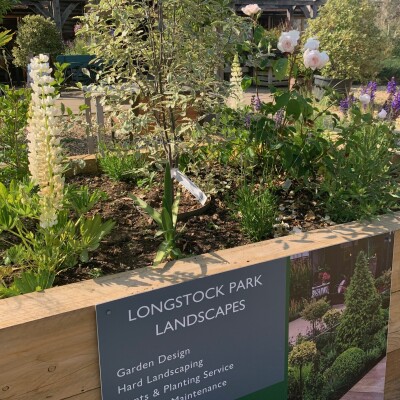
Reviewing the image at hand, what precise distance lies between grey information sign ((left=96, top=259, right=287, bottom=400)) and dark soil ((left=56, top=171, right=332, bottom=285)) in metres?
0.34

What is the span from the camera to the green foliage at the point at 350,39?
9375 mm

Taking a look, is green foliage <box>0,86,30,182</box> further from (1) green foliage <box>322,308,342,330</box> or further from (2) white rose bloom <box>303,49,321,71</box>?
(1) green foliage <box>322,308,342,330</box>

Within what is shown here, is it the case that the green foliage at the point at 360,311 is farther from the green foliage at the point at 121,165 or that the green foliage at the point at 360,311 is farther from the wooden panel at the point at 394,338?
the green foliage at the point at 121,165

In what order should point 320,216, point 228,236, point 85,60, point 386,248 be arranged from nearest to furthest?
point 386,248
point 228,236
point 320,216
point 85,60

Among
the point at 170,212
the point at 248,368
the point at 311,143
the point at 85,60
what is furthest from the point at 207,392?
the point at 85,60

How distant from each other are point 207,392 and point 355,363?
638mm

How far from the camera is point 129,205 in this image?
2369 millimetres

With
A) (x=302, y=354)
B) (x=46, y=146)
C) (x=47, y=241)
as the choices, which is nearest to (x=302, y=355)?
(x=302, y=354)

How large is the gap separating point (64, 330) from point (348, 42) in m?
9.06

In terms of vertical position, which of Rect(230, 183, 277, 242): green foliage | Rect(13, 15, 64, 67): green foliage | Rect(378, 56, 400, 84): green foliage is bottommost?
Rect(230, 183, 277, 242): green foliage

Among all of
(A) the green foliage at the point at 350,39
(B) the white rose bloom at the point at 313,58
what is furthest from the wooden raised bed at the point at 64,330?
(A) the green foliage at the point at 350,39

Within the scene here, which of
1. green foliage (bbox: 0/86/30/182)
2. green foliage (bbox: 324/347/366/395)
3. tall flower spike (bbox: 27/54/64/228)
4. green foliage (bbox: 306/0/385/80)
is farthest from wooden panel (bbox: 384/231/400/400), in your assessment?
green foliage (bbox: 306/0/385/80)

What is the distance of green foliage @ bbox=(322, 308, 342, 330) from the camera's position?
1.79 m

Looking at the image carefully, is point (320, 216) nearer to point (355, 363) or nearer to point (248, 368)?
point (355, 363)
